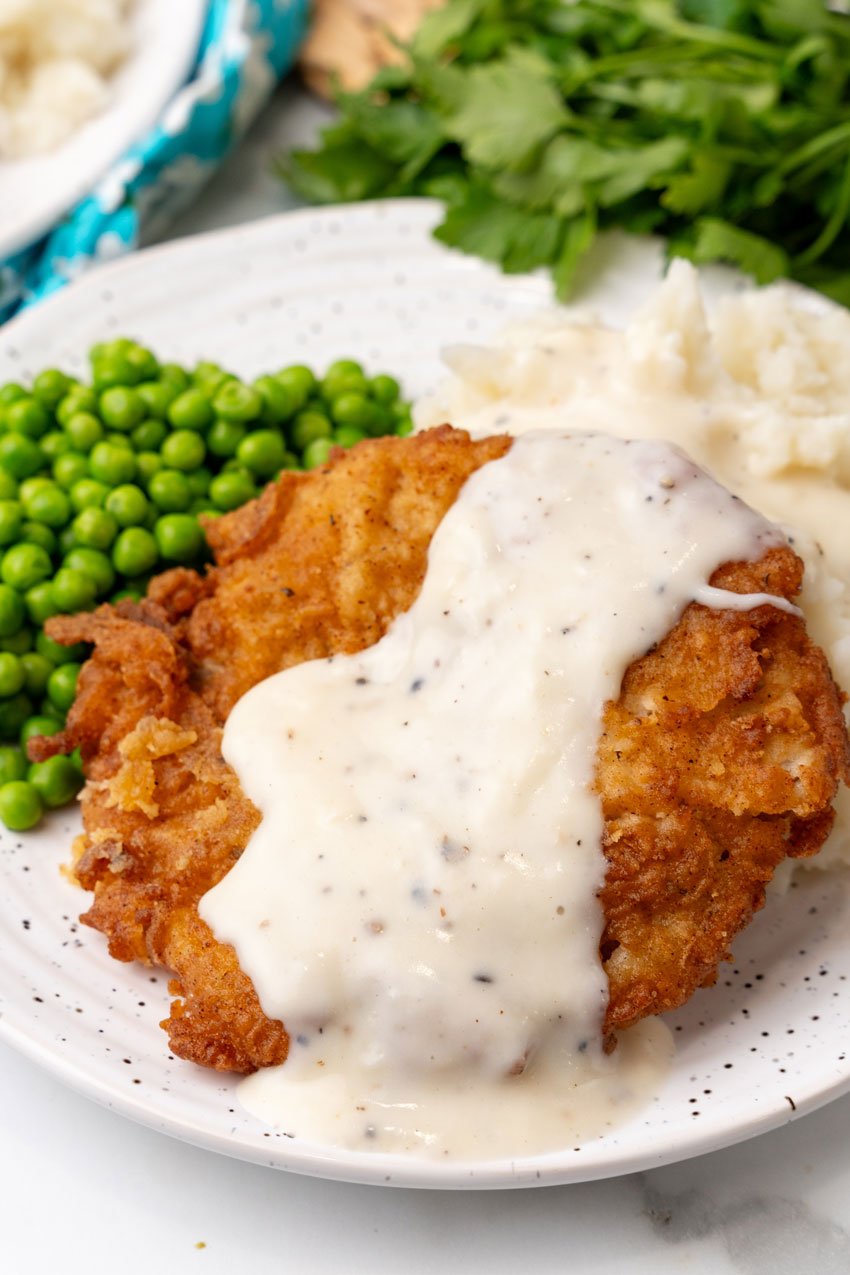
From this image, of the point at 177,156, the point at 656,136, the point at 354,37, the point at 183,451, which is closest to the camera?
the point at 183,451

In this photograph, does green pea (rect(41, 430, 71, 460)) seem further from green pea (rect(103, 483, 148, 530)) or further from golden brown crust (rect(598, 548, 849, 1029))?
golden brown crust (rect(598, 548, 849, 1029))

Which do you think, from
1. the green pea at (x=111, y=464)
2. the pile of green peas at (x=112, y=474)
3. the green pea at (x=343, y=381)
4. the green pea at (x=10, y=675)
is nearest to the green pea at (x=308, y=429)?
the pile of green peas at (x=112, y=474)

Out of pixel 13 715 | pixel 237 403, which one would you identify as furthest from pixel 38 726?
pixel 237 403

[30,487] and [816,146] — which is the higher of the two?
[30,487]

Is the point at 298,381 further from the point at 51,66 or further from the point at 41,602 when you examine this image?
the point at 51,66

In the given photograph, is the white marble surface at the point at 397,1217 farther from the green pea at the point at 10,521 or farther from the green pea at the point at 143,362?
the green pea at the point at 143,362

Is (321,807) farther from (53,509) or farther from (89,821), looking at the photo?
(53,509)

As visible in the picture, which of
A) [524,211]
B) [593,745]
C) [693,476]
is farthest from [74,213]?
[593,745]

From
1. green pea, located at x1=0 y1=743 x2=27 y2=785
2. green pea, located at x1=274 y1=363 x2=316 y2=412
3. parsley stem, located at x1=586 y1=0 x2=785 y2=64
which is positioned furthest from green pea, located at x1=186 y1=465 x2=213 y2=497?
parsley stem, located at x1=586 y1=0 x2=785 y2=64
